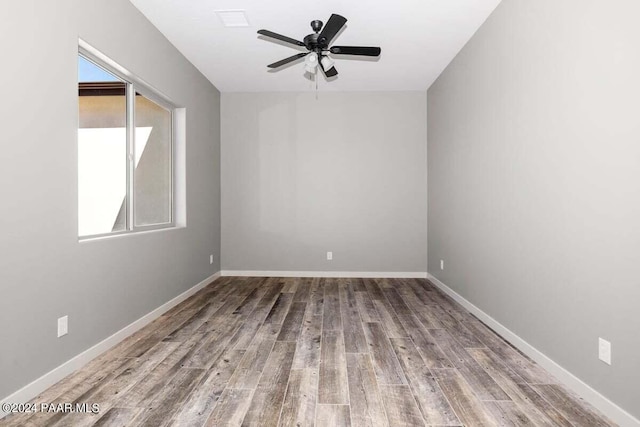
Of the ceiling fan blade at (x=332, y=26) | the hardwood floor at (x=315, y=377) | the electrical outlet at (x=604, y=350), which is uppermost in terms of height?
the ceiling fan blade at (x=332, y=26)

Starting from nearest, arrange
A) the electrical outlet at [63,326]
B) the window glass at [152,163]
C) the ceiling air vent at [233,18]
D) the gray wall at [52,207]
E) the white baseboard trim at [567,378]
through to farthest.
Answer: the white baseboard trim at [567,378] → the gray wall at [52,207] → the electrical outlet at [63,326] → the ceiling air vent at [233,18] → the window glass at [152,163]

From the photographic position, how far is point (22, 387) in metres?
1.82

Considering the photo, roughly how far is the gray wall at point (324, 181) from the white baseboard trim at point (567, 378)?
6.95ft

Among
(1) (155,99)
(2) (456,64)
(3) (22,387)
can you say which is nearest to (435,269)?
(2) (456,64)

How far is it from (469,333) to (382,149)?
304 centimetres

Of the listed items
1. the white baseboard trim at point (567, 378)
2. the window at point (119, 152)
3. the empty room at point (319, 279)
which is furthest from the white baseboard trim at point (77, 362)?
the white baseboard trim at point (567, 378)

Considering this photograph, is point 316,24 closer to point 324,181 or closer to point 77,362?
point 324,181

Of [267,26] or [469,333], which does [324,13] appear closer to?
[267,26]

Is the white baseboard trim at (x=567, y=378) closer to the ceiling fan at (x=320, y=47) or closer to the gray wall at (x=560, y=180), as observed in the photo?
the gray wall at (x=560, y=180)

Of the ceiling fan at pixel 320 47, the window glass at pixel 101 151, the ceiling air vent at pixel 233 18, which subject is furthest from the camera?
the ceiling air vent at pixel 233 18

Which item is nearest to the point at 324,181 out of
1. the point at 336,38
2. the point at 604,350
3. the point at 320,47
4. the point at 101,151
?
the point at 336,38

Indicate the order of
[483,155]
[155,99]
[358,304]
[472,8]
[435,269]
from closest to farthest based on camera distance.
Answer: [472,8] → [483,155] → [155,99] → [358,304] → [435,269]

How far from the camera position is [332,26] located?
2625 mm

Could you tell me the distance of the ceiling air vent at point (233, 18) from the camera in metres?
3.07
